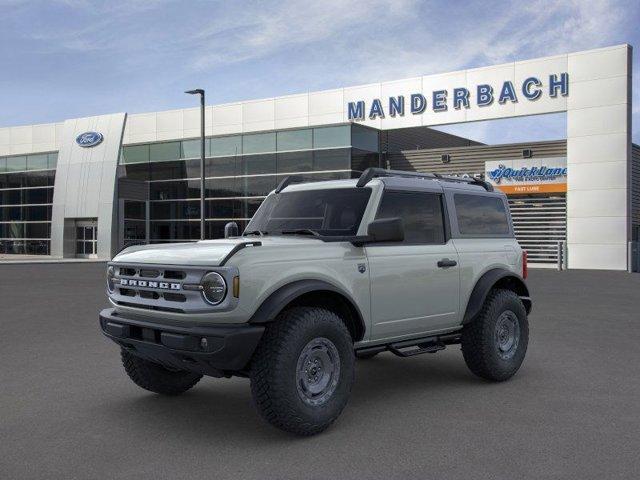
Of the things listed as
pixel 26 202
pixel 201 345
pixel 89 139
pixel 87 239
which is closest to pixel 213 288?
pixel 201 345

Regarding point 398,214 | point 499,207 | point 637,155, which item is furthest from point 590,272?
point 398,214

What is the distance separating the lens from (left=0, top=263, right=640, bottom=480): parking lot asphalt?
4.21 meters

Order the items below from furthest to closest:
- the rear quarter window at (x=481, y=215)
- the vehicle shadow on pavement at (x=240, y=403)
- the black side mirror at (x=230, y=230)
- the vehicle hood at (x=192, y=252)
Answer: the black side mirror at (x=230, y=230) < the rear quarter window at (x=481, y=215) < the vehicle shadow on pavement at (x=240, y=403) < the vehicle hood at (x=192, y=252)

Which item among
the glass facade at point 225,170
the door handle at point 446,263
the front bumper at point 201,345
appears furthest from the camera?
the glass facade at point 225,170

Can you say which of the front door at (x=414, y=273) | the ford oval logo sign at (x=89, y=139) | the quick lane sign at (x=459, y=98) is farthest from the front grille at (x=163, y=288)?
the ford oval logo sign at (x=89, y=139)

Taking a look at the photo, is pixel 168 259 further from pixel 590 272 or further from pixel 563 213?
pixel 563 213

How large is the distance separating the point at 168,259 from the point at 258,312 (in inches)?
35.2

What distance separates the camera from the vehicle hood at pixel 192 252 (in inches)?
187

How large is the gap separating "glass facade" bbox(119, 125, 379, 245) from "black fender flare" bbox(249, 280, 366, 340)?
2427 cm

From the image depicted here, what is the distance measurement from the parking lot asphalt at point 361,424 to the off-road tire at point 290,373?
0.55 feet

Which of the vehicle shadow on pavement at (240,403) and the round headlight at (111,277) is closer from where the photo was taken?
the vehicle shadow on pavement at (240,403)

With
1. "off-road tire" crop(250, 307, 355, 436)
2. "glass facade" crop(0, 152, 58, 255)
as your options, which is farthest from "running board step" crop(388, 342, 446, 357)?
"glass facade" crop(0, 152, 58, 255)

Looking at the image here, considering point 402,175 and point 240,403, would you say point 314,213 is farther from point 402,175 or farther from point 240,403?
point 240,403

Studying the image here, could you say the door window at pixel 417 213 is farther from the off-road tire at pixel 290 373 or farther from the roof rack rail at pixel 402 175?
the off-road tire at pixel 290 373
